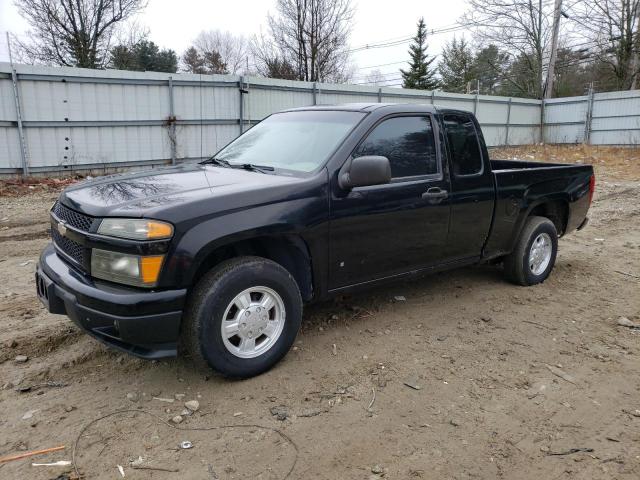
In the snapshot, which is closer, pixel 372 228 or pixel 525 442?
pixel 525 442

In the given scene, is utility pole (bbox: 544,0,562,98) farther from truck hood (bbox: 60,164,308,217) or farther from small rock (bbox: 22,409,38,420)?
small rock (bbox: 22,409,38,420)

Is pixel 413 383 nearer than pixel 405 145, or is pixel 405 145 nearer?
pixel 413 383

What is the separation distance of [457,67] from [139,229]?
1788 inches

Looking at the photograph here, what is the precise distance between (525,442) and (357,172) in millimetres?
1937

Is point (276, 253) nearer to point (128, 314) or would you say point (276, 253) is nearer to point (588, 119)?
point (128, 314)

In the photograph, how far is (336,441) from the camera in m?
2.76

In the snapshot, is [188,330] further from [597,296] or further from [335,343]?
[597,296]

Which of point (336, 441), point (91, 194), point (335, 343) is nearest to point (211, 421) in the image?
point (336, 441)

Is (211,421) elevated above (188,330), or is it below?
below

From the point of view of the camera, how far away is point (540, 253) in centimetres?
546

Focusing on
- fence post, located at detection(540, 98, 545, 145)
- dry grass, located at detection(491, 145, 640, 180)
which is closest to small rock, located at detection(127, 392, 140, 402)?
dry grass, located at detection(491, 145, 640, 180)

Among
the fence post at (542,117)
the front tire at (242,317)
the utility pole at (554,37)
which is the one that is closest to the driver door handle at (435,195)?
the front tire at (242,317)

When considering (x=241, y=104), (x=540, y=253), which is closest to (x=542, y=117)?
(x=241, y=104)

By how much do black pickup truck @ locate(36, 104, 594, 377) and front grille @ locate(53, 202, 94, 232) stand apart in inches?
0.6
